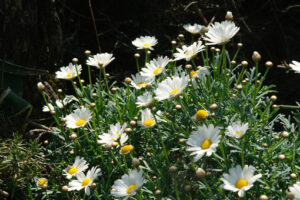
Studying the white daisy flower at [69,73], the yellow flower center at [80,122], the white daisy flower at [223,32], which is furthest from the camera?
the white daisy flower at [69,73]

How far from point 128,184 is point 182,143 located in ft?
0.87

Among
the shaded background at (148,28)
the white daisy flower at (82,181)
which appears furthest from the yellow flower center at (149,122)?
the shaded background at (148,28)

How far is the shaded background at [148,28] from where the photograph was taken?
2.70 meters

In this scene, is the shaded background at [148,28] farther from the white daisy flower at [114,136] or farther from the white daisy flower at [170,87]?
the white daisy flower at [170,87]

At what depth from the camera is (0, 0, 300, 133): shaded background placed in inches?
106

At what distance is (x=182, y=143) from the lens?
1.63 metres

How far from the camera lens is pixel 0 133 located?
213 cm

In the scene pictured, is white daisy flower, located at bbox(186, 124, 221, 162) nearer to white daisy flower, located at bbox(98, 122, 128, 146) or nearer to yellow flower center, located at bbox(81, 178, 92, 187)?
white daisy flower, located at bbox(98, 122, 128, 146)

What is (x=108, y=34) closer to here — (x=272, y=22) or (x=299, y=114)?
(x=272, y=22)

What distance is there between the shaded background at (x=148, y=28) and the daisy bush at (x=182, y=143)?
626 millimetres

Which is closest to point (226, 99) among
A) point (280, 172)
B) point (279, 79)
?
point (280, 172)

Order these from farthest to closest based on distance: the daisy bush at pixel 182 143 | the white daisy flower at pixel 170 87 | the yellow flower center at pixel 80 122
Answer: the yellow flower center at pixel 80 122
the white daisy flower at pixel 170 87
the daisy bush at pixel 182 143

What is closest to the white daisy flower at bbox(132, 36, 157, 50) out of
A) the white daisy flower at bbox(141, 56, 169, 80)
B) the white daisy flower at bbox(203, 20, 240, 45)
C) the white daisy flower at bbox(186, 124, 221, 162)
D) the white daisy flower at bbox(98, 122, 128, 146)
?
the white daisy flower at bbox(141, 56, 169, 80)

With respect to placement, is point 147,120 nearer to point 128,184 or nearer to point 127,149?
point 127,149
